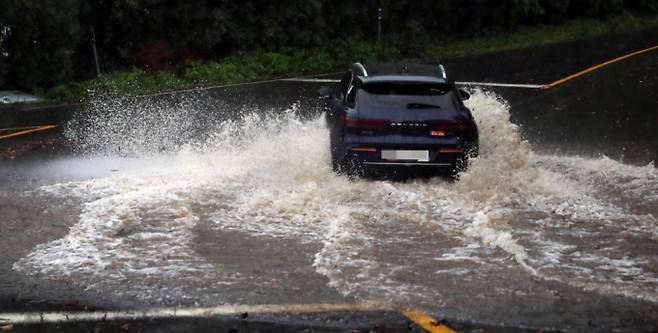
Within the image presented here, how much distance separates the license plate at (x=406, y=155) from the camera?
10617 millimetres

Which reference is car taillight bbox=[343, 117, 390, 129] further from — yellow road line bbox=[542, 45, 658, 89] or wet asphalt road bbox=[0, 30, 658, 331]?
yellow road line bbox=[542, 45, 658, 89]

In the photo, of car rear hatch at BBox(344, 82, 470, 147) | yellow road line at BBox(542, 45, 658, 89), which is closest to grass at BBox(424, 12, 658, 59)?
yellow road line at BBox(542, 45, 658, 89)

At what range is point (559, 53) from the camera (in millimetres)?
25359

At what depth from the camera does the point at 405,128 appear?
10.6 meters

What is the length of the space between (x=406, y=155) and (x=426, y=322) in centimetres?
421

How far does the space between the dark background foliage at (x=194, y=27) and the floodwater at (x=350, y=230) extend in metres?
5.44

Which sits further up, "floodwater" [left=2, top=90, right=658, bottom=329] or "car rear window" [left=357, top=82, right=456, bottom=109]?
"car rear window" [left=357, top=82, right=456, bottom=109]

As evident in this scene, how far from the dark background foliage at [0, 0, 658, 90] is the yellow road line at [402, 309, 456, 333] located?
1364cm

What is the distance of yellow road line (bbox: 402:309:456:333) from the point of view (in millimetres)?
6496

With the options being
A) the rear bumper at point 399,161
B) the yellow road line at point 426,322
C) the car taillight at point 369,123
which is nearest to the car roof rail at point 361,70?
the car taillight at point 369,123

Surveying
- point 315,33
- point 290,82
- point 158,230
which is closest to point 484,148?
point 158,230

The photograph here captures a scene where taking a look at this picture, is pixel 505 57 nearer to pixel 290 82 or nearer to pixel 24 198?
pixel 290 82

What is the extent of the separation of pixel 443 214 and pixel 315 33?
14354mm

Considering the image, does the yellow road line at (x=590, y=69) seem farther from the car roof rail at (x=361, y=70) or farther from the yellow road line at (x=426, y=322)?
the yellow road line at (x=426, y=322)
